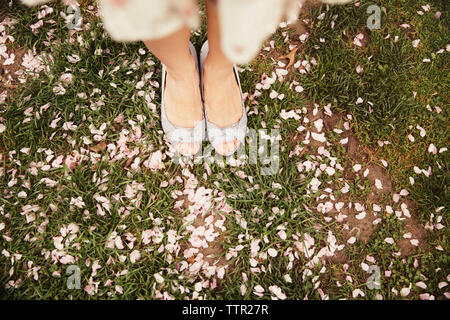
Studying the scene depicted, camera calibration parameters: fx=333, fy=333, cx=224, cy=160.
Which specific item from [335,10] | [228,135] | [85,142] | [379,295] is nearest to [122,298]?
[85,142]

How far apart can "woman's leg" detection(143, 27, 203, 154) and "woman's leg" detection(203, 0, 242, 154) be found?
59 millimetres

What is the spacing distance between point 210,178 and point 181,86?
0.56m

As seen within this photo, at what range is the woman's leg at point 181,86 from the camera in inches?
51.4

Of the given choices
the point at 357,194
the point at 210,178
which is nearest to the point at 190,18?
the point at 210,178

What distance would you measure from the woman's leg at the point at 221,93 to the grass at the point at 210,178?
0.24m

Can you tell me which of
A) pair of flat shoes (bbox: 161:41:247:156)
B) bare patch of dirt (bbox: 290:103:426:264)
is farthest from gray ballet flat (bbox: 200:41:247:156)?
bare patch of dirt (bbox: 290:103:426:264)

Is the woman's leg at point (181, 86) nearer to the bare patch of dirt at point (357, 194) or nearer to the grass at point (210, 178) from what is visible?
the grass at point (210, 178)

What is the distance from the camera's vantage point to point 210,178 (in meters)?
1.93

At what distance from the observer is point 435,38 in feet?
7.44

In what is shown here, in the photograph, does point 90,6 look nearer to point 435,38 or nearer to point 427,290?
point 435,38

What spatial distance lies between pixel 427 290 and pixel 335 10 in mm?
1835

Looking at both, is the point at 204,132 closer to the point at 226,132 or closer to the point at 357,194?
the point at 226,132

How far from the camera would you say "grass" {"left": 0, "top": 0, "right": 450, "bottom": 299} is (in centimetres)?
178

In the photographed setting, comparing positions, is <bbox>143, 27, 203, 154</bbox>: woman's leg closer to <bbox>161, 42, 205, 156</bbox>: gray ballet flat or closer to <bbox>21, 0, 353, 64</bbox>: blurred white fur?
<bbox>161, 42, 205, 156</bbox>: gray ballet flat
